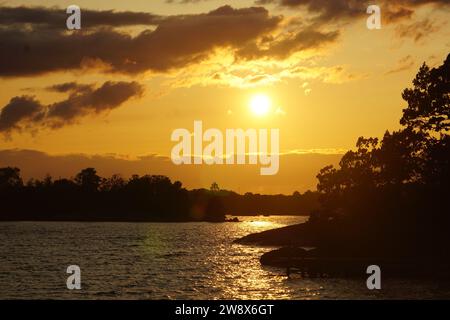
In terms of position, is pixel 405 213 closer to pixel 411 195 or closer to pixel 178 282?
pixel 411 195

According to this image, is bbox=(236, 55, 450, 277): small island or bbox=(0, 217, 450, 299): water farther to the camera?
bbox=(236, 55, 450, 277): small island

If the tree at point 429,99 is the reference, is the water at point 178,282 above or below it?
below

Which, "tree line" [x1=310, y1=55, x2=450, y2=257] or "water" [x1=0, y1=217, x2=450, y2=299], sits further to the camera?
"tree line" [x1=310, y1=55, x2=450, y2=257]

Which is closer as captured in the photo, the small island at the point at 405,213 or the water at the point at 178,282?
the water at the point at 178,282

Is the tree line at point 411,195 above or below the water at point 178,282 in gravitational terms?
above

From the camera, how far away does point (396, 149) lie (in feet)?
279

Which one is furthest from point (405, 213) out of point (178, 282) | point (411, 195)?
point (178, 282)

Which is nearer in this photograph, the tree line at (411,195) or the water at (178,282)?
the water at (178,282)

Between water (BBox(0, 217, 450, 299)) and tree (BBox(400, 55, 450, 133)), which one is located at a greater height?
tree (BBox(400, 55, 450, 133))

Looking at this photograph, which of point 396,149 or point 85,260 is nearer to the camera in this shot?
point 396,149
